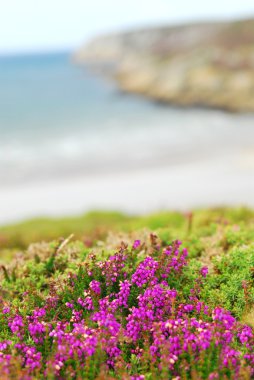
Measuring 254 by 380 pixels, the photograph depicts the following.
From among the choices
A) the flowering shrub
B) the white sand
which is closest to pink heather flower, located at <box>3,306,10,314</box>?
the flowering shrub

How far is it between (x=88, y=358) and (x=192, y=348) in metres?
1.12

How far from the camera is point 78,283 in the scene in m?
6.30

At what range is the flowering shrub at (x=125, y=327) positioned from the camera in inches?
190

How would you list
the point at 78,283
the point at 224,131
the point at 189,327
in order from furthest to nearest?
the point at 224,131 < the point at 78,283 < the point at 189,327

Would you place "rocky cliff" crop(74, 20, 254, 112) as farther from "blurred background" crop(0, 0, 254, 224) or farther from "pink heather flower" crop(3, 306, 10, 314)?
"pink heather flower" crop(3, 306, 10, 314)

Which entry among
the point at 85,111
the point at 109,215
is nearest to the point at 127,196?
the point at 109,215

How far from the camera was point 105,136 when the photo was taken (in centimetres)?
5247

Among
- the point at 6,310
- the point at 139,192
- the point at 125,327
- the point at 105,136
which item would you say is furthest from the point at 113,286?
the point at 105,136

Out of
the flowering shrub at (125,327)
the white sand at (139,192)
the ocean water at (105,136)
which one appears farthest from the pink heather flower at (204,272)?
the ocean water at (105,136)

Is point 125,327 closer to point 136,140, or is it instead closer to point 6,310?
point 6,310

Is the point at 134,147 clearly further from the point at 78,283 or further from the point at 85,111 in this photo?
the point at 78,283

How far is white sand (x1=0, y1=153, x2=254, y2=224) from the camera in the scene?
2978 cm

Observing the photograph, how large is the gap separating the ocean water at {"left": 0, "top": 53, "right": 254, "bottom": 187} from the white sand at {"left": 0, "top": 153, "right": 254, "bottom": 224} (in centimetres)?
315

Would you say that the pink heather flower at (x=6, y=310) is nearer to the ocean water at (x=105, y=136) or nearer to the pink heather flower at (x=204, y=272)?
the pink heather flower at (x=204, y=272)
